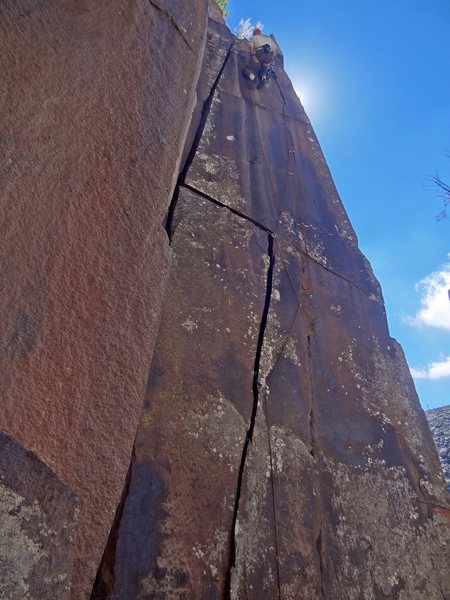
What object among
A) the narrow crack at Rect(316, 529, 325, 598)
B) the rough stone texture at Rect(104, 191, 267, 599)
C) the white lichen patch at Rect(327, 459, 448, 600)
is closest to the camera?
the rough stone texture at Rect(104, 191, 267, 599)

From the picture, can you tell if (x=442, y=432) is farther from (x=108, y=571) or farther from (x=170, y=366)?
(x=108, y=571)

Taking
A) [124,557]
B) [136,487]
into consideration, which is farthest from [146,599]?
[136,487]

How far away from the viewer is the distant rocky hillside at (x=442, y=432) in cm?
840

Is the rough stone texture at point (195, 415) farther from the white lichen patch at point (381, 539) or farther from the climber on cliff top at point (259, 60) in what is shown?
the climber on cliff top at point (259, 60)

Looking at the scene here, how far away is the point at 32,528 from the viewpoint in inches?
41.3

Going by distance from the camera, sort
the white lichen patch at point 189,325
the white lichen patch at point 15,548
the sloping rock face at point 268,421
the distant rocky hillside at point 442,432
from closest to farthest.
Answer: the white lichen patch at point 15,548 → the sloping rock face at point 268,421 → the white lichen patch at point 189,325 → the distant rocky hillside at point 442,432

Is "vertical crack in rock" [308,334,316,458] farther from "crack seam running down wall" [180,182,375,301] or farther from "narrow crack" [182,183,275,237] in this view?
"narrow crack" [182,183,275,237]

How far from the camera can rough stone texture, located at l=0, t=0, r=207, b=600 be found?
130 centimetres

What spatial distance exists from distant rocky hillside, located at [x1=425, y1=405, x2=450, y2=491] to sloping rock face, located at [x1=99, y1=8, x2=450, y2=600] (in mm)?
6694

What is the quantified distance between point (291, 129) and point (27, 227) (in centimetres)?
295

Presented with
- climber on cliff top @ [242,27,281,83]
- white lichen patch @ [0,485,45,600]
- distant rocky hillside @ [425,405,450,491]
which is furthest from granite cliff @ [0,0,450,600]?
distant rocky hillside @ [425,405,450,491]

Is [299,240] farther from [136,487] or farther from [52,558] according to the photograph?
[52,558]

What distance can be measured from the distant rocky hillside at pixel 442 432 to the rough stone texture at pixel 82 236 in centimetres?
824

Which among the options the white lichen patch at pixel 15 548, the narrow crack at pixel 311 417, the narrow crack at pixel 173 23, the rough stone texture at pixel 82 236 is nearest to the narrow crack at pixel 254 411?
the narrow crack at pixel 311 417
